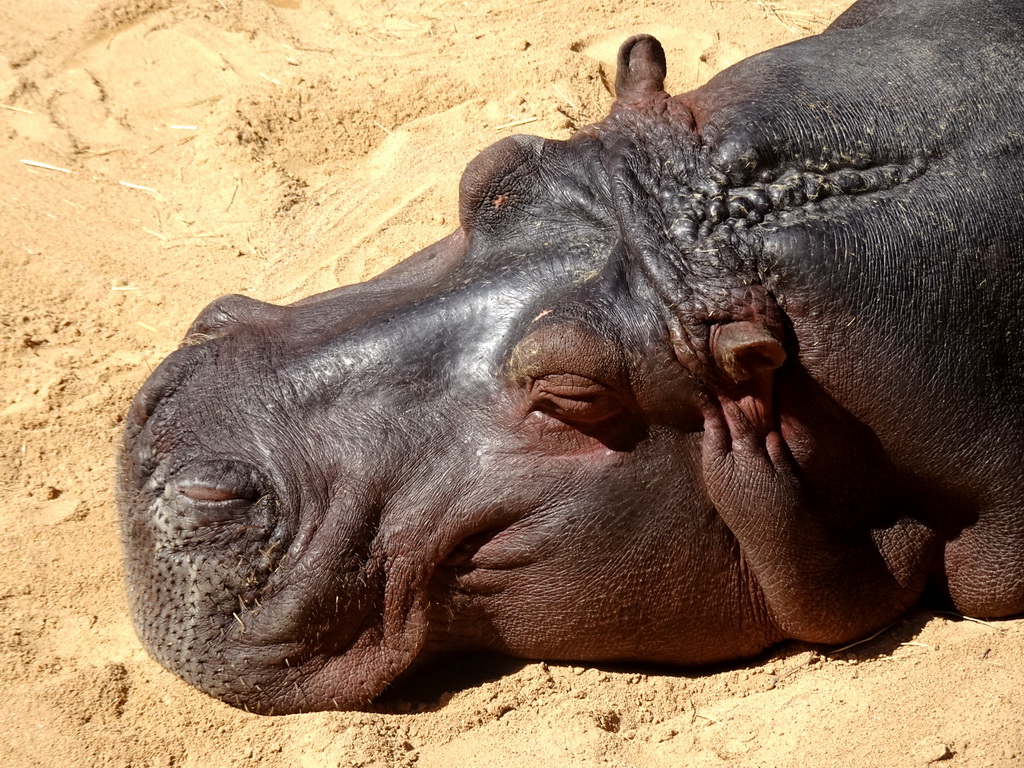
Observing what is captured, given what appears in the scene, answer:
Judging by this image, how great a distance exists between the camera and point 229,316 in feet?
11.9

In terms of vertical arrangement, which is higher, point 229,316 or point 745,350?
point 229,316

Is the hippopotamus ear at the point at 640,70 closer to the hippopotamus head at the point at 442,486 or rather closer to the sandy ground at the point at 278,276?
the hippopotamus head at the point at 442,486

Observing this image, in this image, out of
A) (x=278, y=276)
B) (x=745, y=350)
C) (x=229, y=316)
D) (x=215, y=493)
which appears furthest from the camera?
(x=278, y=276)

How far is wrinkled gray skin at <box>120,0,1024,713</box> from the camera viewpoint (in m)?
3.06

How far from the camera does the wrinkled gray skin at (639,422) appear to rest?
3.06 m

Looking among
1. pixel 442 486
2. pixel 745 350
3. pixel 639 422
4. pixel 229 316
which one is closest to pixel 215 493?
pixel 442 486

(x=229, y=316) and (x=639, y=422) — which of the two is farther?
(x=229, y=316)

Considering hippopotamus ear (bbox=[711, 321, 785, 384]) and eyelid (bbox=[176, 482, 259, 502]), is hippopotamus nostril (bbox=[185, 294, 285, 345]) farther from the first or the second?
hippopotamus ear (bbox=[711, 321, 785, 384])

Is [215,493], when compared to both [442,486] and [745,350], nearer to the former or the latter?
[442,486]

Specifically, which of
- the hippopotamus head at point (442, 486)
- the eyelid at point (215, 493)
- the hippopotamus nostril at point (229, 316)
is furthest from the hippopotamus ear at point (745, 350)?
the hippopotamus nostril at point (229, 316)

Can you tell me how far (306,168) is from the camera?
20.1 feet

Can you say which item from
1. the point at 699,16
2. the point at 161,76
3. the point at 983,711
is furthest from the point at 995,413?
the point at 161,76

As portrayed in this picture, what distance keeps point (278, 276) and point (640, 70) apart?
94.7 inches

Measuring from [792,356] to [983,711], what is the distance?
3.87 feet
